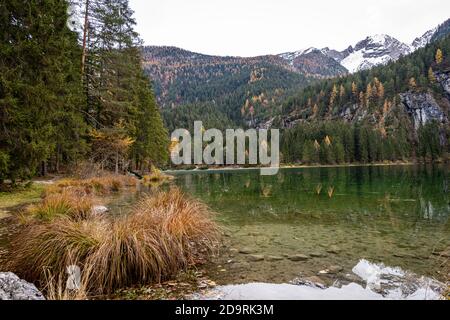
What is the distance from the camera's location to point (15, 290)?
3266 mm

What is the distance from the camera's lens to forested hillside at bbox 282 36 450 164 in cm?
10531

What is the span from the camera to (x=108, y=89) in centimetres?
2631

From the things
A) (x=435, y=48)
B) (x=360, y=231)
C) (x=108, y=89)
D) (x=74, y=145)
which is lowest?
(x=360, y=231)

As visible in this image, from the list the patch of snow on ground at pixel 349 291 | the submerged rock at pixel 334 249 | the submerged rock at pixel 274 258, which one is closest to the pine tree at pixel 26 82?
the submerged rock at pixel 274 258

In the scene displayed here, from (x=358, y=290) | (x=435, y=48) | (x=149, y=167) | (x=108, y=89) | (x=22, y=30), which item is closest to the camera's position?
(x=358, y=290)

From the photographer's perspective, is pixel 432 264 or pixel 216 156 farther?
pixel 216 156

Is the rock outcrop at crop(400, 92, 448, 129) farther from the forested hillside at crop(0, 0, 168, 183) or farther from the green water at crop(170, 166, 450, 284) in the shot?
the green water at crop(170, 166, 450, 284)

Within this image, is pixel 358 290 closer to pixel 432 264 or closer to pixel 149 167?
pixel 432 264

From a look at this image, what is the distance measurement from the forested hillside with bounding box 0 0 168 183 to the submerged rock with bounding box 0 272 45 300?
11065 millimetres

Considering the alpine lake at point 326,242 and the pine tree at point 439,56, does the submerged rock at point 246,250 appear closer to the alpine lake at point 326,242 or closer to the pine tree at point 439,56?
the alpine lake at point 326,242

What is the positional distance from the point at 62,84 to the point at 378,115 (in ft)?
496

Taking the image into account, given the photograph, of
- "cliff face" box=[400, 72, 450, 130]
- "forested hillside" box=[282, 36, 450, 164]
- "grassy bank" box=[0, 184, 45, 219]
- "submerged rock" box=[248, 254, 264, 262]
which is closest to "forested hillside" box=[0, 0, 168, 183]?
"grassy bank" box=[0, 184, 45, 219]
